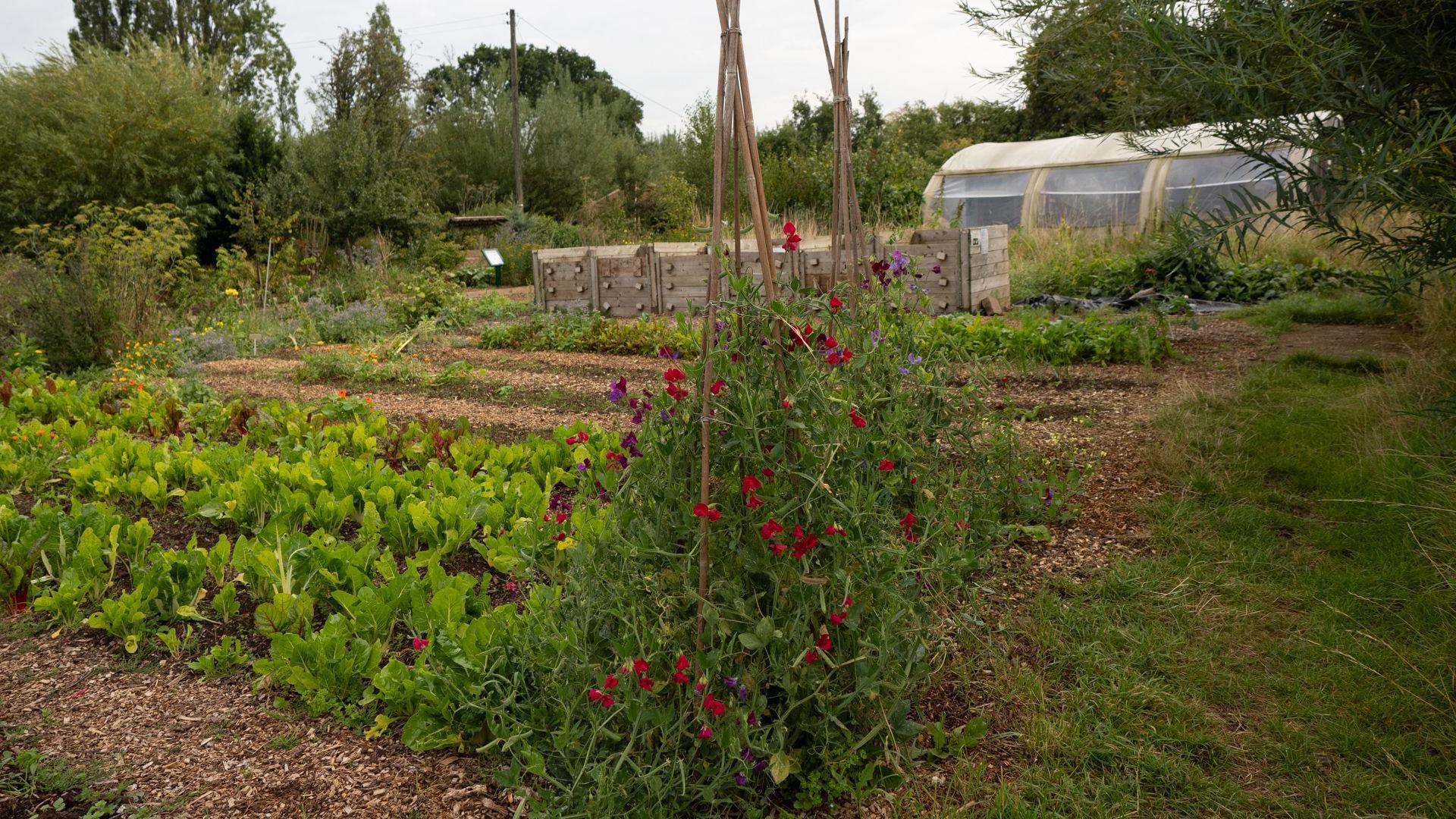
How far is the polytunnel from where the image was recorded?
13656mm

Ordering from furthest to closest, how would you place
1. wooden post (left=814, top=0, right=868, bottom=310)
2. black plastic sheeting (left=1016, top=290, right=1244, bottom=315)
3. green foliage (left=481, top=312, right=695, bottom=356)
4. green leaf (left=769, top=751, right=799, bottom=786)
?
black plastic sheeting (left=1016, top=290, right=1244, bottom=315) → green foliage (left=481, top=312, right=695, bottom=356) → wooden post (left=814, top=0, right=868, bottom=310) → green leaf (left=769, top=751, right=799, bottom=786)

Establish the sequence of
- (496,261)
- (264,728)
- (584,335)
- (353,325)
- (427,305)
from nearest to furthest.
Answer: (264,728)
(584,335)
(353,325)
(427,305)
(496,261)

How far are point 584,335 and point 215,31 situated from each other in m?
33.9

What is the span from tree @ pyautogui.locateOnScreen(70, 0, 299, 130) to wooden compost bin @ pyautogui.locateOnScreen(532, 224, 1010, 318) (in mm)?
26229

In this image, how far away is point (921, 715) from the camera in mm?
2381

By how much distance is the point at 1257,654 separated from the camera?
266 cm

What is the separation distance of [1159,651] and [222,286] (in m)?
12.3

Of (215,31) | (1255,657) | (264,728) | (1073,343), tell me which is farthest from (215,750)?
(215,31)

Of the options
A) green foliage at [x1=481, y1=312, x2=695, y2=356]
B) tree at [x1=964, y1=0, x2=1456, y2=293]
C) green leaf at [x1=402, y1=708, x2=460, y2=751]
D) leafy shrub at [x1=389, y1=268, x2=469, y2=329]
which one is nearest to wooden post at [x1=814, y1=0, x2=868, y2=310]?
A: tree at [x1=964, y1=0, x2=1456, y2=293]

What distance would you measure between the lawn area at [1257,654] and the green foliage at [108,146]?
16102 millimetres

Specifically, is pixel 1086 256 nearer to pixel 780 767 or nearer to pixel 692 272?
pixel 692 272

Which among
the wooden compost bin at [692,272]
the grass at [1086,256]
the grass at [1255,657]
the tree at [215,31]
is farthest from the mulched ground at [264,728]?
the tree at [215,31]

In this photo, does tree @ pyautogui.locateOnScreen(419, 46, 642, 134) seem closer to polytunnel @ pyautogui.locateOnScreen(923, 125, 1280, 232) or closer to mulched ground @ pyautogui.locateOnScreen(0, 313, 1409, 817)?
polytunnel @ pyautogui.locateOnScreen(923, 125, 1280, 232)

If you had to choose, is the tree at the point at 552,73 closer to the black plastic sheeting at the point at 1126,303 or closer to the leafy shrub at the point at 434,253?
the leafy shrub at the point at 434,253
